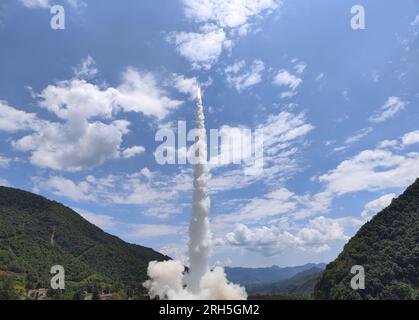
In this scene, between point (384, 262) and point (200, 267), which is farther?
point (384, 262)

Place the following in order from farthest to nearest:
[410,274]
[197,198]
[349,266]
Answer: [349,266]
[410,274]
[197,198]

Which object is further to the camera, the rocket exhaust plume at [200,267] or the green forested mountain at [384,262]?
the green forested mountain at [384,262]

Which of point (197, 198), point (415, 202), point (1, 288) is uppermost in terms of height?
point (415, 202)

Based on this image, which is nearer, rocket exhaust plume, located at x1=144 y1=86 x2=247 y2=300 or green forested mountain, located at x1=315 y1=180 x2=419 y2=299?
rocket exhaust plume, located at x1=144 y1=86 x2=247 y2=300
